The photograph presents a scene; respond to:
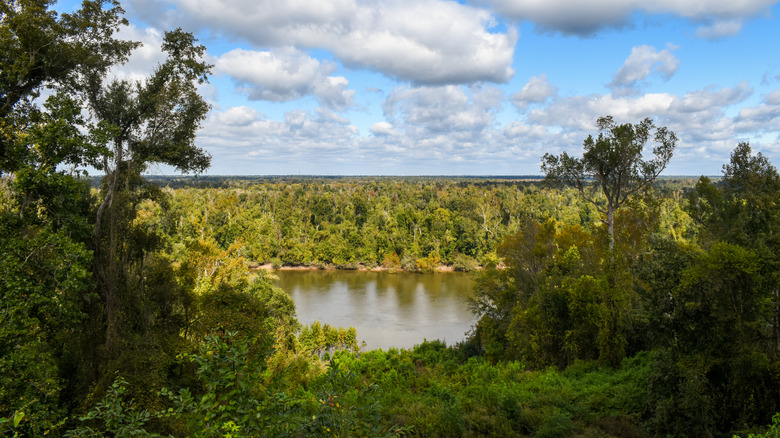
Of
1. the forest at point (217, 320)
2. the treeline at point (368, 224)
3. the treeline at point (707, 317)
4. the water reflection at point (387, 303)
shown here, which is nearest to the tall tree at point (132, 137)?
the forest at point (217, 320)

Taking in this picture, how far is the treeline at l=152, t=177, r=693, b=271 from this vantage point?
5856 cm

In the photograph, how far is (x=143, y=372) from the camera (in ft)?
27.4

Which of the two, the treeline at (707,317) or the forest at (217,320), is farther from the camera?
the treeline at (707,317)

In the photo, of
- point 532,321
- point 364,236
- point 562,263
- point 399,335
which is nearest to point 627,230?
point 562,263

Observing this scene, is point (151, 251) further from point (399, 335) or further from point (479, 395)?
point (399, 335)

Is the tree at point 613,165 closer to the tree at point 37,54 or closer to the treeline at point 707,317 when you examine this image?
the treeline at point 707,317

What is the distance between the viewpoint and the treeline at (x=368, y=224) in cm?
5856

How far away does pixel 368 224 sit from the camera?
6500cm

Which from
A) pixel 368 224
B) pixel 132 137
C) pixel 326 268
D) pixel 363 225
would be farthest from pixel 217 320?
pixel 363 225

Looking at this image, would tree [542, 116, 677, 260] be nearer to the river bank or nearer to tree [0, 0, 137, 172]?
tree [0, 0, 137, 172]

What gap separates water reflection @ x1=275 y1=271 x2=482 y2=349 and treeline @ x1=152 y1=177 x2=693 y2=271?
151 inches

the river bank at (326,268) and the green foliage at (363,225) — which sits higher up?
the green foliage at (363,225)

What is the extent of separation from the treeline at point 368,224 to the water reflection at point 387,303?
383 cm

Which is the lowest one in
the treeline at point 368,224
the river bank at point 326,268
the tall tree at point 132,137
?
the river bank at point 326,268
